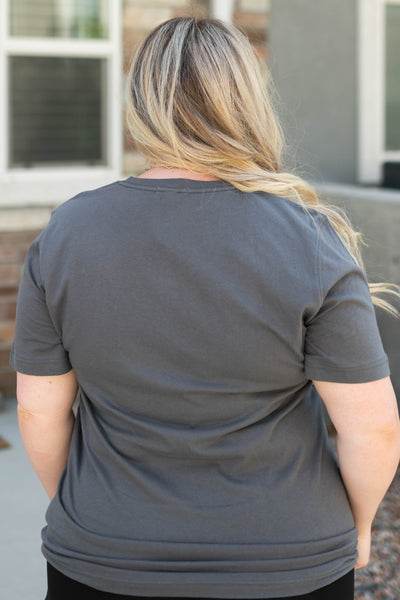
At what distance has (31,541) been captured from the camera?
10.5 ft

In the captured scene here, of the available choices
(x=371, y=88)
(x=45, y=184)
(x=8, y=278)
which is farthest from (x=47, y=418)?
(x=371, y=88)

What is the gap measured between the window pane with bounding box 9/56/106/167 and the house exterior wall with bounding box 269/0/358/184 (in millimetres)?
1380

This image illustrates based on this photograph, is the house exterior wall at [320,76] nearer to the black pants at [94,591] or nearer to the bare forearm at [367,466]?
the bare forearm at [367,466]

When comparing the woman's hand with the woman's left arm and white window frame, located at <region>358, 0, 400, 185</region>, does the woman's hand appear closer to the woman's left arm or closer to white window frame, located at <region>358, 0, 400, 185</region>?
the woman's left arm

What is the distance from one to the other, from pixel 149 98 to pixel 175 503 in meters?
0.65

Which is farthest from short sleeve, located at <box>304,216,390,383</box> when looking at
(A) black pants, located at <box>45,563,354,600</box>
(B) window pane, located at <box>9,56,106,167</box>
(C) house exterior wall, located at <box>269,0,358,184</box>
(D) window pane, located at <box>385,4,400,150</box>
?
(D) window pane, located at <box>385,4,400,150</box>

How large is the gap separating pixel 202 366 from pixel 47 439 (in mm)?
447

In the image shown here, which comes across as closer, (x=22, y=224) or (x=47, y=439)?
(x=47, y=439)

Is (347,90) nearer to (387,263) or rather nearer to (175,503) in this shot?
(387,263)

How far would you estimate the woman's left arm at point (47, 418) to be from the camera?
146 cm

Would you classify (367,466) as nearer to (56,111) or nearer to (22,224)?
(22,224)

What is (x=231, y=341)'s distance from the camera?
1251 mm

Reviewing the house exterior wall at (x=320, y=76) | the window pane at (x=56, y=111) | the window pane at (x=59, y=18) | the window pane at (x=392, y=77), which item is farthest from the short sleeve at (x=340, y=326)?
the window pane at (x=392, y=77)

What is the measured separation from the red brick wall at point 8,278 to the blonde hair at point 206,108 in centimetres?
358
